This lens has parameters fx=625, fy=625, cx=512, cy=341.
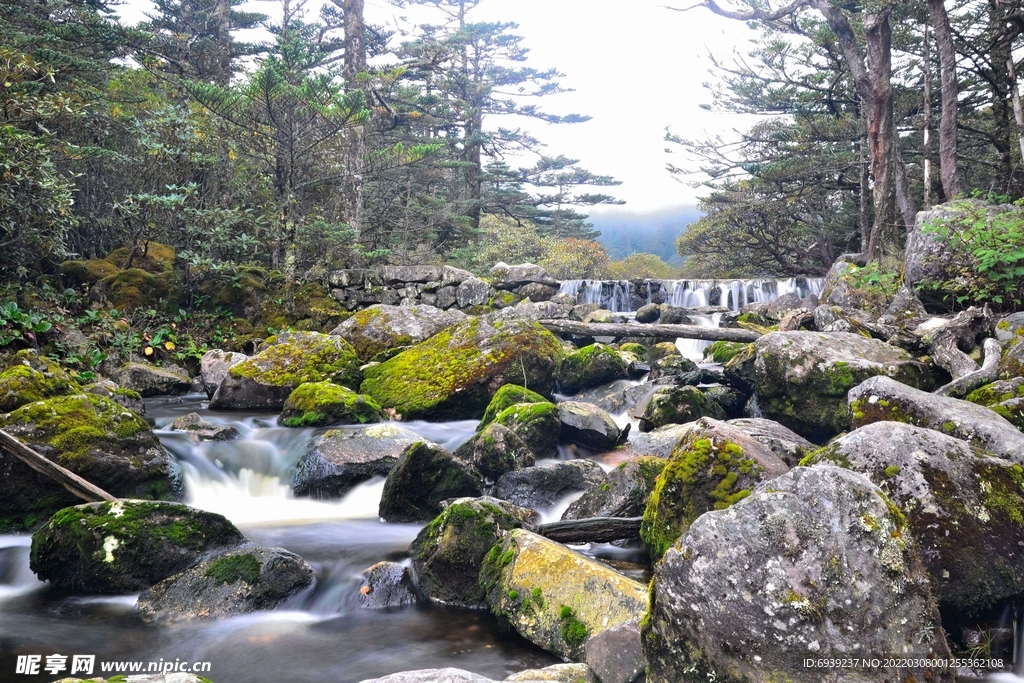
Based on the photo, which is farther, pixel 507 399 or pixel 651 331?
pixel 651 331

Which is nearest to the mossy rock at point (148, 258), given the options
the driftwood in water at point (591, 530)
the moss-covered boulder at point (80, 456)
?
the moss-covered boulder at point (80, 456)

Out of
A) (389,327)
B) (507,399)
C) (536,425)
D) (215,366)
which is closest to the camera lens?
(536,425)

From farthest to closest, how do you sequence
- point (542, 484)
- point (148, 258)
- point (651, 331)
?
point (148, 258), point (651, 331), point (542, 484)

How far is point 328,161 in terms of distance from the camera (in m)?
15.3

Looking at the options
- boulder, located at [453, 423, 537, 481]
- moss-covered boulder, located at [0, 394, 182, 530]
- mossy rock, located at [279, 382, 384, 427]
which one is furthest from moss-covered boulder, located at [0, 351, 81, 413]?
boulder, located at [453, 423, 537, 481]

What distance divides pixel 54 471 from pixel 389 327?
6173 millimetres

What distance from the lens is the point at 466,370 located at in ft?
28.3

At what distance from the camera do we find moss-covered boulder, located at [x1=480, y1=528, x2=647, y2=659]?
130 inches

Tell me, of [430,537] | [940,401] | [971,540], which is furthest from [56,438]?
[940,401]

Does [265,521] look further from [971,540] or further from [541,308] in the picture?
[541,308]

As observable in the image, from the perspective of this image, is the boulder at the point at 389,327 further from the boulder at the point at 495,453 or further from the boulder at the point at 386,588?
the boulder at the point at 386,588

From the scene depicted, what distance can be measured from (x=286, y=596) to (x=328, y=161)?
42.8 feet

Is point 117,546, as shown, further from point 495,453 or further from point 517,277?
point 517,277

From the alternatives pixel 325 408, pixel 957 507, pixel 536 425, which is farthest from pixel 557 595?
pixel 325 408
